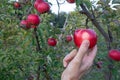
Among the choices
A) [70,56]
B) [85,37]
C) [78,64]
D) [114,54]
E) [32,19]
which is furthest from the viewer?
[114,54]

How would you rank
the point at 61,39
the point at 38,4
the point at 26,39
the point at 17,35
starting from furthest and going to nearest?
the point at 61,39
the point at 17,35
the point at 26,39
the point at 38,4

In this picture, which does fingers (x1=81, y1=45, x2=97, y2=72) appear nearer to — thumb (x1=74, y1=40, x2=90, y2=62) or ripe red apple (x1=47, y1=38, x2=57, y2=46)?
thumb (x1=74, y1=40, x2=90, y2=62)

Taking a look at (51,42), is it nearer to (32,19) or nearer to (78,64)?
(32,19)

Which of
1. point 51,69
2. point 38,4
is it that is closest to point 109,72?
point 51,69

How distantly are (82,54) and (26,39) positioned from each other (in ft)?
4.09

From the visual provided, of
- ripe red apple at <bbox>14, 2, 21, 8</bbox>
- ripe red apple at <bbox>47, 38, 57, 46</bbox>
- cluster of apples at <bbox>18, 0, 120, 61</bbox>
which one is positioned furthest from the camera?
ripe red apple at <bbox>47, 38, 57, 46</bbox>

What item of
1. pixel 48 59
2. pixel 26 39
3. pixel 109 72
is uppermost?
pixel 26 39

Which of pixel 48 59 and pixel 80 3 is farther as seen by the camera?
pixel 48 59

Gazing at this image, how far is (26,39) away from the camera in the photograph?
2.74 metres

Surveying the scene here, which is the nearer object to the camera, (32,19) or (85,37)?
(85,37)

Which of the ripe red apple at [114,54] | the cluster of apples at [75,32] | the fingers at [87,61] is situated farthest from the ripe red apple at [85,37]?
the ripe red apple at [114,54]

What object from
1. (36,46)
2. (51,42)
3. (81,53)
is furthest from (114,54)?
(81,53)

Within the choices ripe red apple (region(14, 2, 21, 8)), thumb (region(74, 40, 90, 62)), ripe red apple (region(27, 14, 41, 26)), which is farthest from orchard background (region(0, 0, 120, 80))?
thumb (region(74, 40, 90, 62))

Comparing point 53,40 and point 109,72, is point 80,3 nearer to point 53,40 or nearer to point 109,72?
point 53,40
